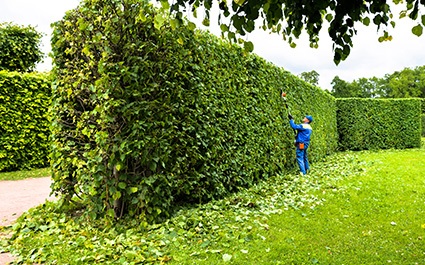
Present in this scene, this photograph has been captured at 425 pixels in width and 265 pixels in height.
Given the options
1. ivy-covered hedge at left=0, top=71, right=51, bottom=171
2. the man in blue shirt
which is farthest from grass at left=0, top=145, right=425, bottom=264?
ivy-covered hedge at left=0, top=71, right=51, bottom=171

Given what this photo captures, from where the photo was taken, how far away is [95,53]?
4.93 meters

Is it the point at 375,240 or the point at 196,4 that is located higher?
the point at 196,4

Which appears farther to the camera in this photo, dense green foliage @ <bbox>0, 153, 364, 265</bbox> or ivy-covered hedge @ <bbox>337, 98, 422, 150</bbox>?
ivy-covered hedge @ <bbox>337, 98, 422, 150</bbox>

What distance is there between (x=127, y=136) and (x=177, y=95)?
3.26 feet

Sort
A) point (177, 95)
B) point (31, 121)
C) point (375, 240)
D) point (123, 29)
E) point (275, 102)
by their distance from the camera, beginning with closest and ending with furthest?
point (375, 240), point (123, 29), point (177, 95), point (275, 102), point (31, 121)

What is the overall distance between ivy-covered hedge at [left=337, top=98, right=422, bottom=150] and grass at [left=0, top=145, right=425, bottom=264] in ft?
39.1

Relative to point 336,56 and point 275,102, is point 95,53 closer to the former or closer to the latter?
point 336,56

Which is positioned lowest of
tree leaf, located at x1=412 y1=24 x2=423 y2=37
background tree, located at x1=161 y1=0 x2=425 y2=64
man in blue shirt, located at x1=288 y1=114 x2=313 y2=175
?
man in blue shirt, located at x1=288 y1=114 x2=313 y2=175

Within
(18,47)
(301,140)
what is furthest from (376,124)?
(18,47)

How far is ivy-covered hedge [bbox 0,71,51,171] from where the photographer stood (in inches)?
426

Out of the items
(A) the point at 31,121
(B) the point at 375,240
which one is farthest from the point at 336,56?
(A) the point at 31,121

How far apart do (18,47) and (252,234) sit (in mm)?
14823

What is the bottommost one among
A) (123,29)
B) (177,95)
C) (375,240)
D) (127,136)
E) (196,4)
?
(375,240)

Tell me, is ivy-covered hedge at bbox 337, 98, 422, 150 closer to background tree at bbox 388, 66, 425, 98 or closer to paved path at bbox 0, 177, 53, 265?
paved path at bbox 0, 177, 53, 265
